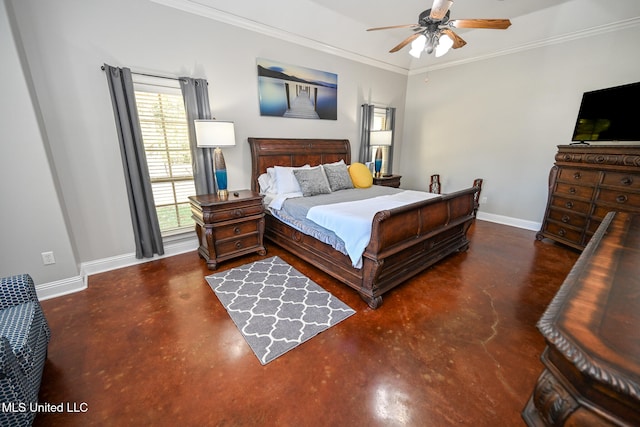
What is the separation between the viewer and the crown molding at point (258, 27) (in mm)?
2779

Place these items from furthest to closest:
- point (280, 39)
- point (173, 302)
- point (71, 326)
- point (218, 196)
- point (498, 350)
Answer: point (280, 39)
point (218, 196)
point (173, 302)
point (71, 326)
point (498, 350)

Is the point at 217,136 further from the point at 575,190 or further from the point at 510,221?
the point at 510,221

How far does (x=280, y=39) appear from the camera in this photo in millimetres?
3523

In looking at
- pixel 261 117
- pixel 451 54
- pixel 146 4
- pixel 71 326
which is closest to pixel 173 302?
pixel 71 326

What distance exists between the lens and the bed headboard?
141 inches

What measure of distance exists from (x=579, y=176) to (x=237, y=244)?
4329 millimetres

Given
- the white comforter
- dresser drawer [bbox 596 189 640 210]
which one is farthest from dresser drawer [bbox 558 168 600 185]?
the white comforter

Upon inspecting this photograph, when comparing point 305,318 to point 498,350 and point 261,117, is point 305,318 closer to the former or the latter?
point 498,350

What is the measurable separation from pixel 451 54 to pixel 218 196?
482cm

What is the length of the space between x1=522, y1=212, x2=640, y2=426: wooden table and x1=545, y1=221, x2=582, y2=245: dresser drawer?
315cm

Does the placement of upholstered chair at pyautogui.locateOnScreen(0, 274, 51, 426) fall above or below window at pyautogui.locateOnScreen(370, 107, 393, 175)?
below

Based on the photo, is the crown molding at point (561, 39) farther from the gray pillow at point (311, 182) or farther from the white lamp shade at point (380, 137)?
the gray pillow at point (311, 182)

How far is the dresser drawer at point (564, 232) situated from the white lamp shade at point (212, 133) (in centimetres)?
445

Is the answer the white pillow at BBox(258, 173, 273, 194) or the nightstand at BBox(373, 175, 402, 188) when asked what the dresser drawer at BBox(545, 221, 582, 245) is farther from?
the white pillow at BBox(258, 173, 273, 194)
